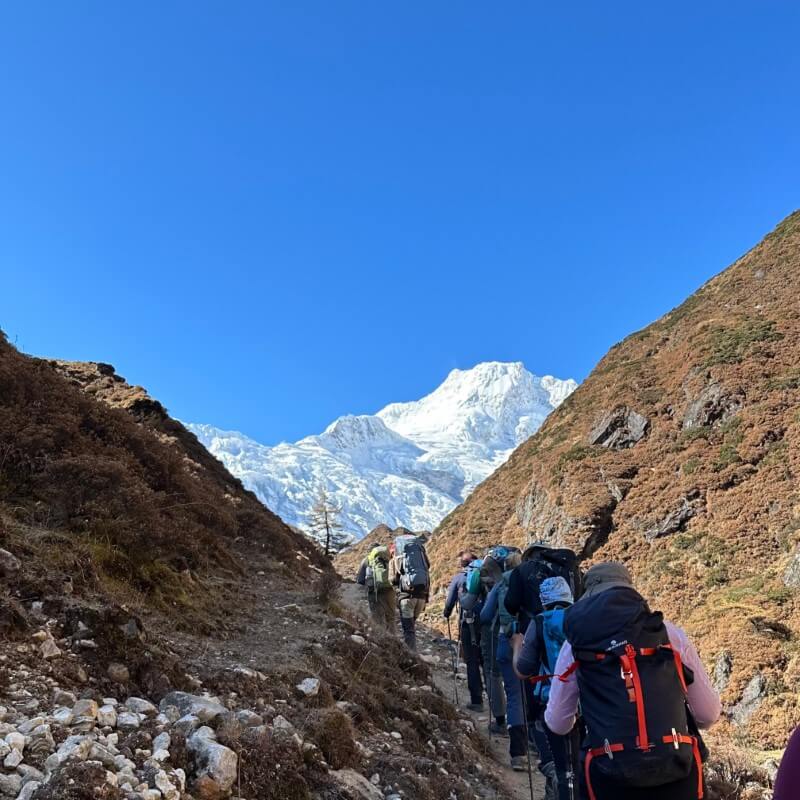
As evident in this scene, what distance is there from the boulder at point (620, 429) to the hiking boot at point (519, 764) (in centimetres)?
2242

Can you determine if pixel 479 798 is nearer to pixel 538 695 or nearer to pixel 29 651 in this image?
pixel 538 695

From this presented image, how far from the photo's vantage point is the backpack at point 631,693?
3.20 meters

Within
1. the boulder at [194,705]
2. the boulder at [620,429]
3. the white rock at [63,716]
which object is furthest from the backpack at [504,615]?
the boulder at [620,429]

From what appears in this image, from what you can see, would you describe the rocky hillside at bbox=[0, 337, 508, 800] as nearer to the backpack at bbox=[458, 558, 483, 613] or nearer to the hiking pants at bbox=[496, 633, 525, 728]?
the hiking pants at bbox=[496, 633, 525, 728]

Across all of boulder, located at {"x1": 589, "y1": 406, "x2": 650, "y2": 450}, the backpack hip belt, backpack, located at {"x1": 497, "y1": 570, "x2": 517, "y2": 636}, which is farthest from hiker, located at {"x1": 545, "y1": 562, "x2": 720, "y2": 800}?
boulder, located at {"x1": 589, "y1": 406, "x2": 650, "y2": 450}

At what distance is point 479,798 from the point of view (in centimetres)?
639

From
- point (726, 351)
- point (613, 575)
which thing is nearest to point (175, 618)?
point (613, 575)

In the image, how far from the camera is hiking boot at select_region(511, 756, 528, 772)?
315 inches

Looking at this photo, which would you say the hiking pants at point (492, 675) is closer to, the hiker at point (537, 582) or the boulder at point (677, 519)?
the hiker at point (537, 582)

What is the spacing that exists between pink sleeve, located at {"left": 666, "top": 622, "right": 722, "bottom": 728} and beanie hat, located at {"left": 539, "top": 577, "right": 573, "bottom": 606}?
178cm

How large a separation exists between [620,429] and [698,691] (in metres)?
27.4

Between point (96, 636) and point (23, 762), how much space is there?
174 centimetres

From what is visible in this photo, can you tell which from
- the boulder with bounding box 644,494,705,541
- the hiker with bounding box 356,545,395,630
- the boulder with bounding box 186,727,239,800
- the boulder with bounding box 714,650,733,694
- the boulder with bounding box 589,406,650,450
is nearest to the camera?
the boulder with bounding box 186,727,239,800

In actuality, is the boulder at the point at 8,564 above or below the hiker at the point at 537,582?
above
